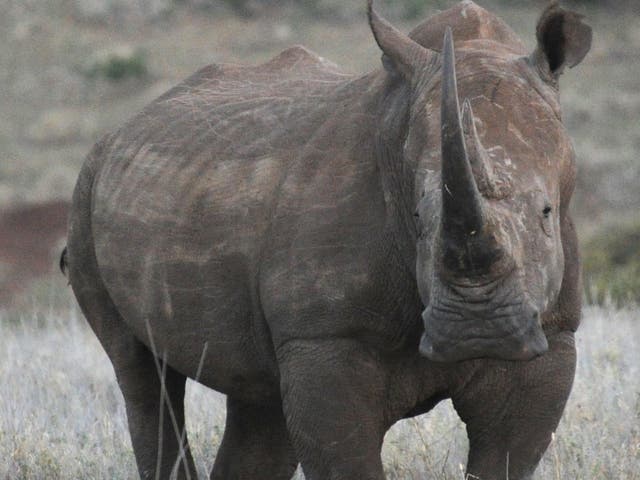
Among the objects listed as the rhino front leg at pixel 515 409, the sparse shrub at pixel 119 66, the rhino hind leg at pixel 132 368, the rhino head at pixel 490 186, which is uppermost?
the rhino head at pixel 490 186

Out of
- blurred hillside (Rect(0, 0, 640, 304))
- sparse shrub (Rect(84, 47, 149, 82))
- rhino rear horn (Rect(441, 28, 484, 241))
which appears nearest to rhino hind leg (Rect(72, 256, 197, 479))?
rhino rear horn (Rect(441, 28, 484, 241))

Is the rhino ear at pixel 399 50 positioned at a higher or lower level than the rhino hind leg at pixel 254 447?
higher

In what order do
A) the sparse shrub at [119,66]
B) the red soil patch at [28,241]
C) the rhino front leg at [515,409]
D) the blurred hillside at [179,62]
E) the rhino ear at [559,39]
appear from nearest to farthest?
1. the rhino ear at [559,39]
2. the rhino front leg at [515,409]
3. the red soil patch at [28,241]
4. the blurred hillside at [179,62]
5. the sparse shrub at [119,66]

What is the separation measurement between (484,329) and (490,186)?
1.27ft

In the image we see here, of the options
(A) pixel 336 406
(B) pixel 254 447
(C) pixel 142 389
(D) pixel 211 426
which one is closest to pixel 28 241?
(D) pixel 211 426

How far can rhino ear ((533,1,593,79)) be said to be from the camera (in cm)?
499

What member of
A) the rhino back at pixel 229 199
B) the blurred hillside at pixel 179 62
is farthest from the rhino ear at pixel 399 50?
the blurred hillside at pixel 179 62

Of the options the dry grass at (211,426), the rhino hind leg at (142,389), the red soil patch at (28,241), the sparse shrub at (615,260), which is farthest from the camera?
the red soil patch at (28,241)

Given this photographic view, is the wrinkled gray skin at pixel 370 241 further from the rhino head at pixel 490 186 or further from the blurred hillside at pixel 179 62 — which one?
the blurred hillside at pixel 179 62

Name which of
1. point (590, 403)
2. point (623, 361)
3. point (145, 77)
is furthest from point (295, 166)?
point (145, 77)

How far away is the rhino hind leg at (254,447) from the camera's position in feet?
23.0

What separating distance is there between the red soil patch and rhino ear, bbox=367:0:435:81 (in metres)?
23.3

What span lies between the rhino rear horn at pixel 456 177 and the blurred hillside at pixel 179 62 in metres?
24.5

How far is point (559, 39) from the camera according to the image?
506 cm
